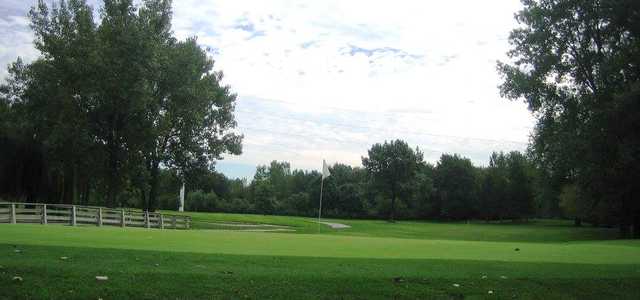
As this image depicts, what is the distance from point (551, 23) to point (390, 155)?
55.1 metres

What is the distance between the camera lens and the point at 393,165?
87000mm

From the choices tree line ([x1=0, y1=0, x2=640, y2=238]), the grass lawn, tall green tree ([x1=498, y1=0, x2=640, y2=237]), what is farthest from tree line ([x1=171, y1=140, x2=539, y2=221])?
the grass lawn

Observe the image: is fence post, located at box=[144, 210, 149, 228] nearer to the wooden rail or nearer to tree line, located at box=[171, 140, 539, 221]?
the wooden rail

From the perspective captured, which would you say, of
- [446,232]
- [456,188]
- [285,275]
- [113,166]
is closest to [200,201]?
[456,188]

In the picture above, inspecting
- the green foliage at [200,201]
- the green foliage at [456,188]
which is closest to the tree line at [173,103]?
the green foliage at [456,188]

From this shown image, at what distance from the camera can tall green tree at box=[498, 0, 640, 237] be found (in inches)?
1131

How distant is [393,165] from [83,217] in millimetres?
63114

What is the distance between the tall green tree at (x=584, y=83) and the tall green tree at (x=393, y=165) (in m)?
48.2

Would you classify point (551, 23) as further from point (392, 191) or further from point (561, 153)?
point (392, 191)

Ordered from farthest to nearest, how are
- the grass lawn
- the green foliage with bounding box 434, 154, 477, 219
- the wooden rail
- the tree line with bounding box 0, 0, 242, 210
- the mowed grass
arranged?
the green foliage with bounding box 434, 154, 477, 219 → the mowed grass → the tree line with bounding box 0, 0, 242, 210 → the wooden rail → the grass lawn

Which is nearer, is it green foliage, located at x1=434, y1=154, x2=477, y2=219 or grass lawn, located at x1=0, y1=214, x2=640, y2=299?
grass lawn, located at x1=0, y1=214, x2=640, y2=299

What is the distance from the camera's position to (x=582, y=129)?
105 ft

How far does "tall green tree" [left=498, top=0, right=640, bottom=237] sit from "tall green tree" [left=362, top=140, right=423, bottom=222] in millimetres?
48182

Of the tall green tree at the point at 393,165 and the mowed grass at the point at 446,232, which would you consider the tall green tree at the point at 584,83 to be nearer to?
the mowed grass at the point at 446,232
